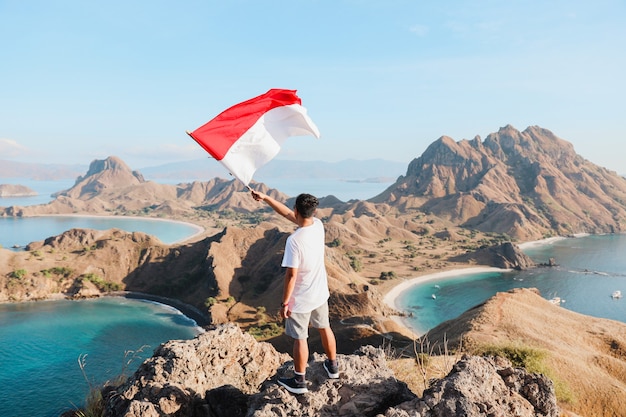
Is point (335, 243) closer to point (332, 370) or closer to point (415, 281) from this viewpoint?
point (415, 281)

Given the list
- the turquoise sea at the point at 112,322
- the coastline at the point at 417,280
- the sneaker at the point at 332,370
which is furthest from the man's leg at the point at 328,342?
the coastline at the point at 417,280

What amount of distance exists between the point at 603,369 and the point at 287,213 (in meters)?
20.6

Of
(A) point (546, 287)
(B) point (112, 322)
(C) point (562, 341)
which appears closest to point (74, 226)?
(B) point (112, 322)

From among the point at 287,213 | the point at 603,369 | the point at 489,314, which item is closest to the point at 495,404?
the point at 287,213

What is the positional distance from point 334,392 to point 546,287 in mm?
84243

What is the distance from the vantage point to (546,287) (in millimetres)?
75250

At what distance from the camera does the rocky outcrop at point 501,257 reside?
8869cm

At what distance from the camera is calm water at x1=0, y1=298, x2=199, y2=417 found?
109 feet

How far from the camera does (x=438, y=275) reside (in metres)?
81.5

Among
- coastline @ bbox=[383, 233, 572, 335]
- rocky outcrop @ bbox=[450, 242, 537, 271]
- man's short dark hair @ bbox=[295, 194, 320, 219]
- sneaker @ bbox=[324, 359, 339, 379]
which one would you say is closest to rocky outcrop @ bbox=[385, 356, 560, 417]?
sneaker @ bbox=[324, 359, 339, 379]

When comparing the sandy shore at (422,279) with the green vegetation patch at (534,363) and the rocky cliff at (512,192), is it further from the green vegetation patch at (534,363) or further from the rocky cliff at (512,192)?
the rocky cliff at (512,192)

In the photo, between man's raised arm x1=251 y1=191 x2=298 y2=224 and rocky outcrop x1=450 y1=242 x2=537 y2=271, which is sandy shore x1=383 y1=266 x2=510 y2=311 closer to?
rocky outcrop x1=450 y1=242 x2=537 y2=271

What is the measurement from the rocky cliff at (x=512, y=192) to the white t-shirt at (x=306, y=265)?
447 ft

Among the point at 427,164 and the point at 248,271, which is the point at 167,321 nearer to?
the point at 248,271
